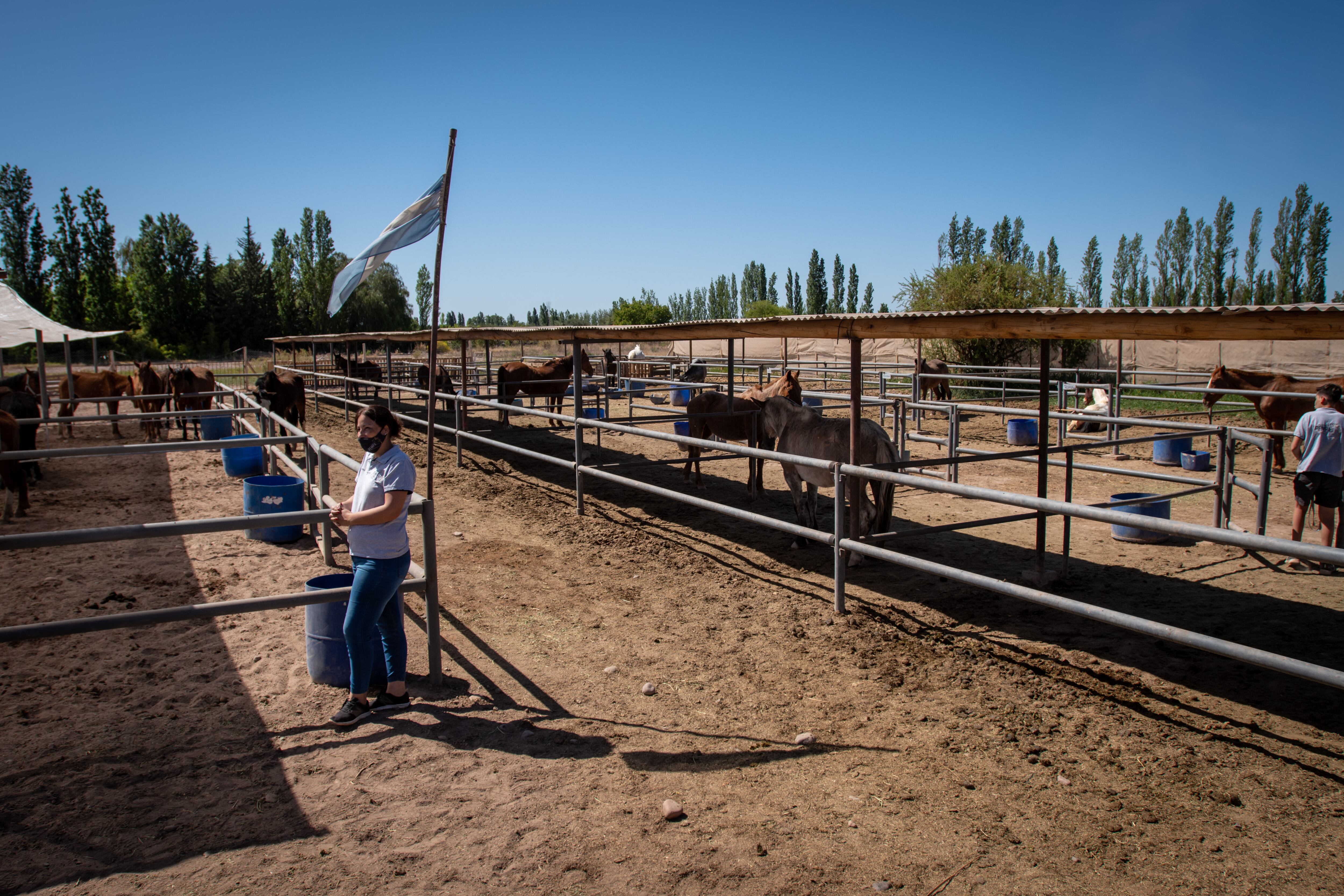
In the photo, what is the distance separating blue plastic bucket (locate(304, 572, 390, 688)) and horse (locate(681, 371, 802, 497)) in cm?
550

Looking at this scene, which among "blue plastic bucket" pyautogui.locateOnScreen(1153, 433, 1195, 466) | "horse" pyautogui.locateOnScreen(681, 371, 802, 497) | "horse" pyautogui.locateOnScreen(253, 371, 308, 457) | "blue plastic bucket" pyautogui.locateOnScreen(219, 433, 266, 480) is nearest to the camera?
"horse" pyautogui.locateOnScreen(681, 371, 802, 497)

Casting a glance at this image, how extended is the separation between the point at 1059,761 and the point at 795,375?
7.40 metres

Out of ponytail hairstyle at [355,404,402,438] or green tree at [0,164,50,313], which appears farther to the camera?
green tree at [0,164,50,313]

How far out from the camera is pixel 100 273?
5216 centimetres

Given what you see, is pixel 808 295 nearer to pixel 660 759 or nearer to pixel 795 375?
pixel 795 375

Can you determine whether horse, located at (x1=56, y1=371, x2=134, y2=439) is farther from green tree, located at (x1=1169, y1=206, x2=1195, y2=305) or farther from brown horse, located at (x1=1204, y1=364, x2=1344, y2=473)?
green tree, located at (x1=1169, y1=206, x2=1195, y2=305)

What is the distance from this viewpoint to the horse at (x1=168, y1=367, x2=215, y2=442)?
1523 cm

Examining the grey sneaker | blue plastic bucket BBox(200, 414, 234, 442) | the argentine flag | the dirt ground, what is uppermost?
the argentine flag

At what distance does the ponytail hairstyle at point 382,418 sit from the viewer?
370 centimetres

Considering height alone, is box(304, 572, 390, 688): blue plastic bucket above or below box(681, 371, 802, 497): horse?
below

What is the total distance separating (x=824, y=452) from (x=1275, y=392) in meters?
8.83

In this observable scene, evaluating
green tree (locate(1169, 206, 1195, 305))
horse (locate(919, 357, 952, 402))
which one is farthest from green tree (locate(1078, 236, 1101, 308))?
horse (locate(919, 357, 952, 402))

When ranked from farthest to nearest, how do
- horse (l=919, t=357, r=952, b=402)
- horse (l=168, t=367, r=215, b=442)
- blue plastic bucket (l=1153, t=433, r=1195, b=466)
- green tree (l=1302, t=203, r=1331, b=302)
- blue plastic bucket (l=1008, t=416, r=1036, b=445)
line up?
green tree (l=1302, t=203, r=1331, b=302) < horse (l=919, t=357, r=952, b=402) < horse (l=168, t=367, r=215, b=442) < blue plastic bucket (l=1008, t=416, r=1036, b=445) < blue plastic bucket (l=1153, t=433, r=1195, b=466)

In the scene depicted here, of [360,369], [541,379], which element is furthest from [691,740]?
[360,369]
